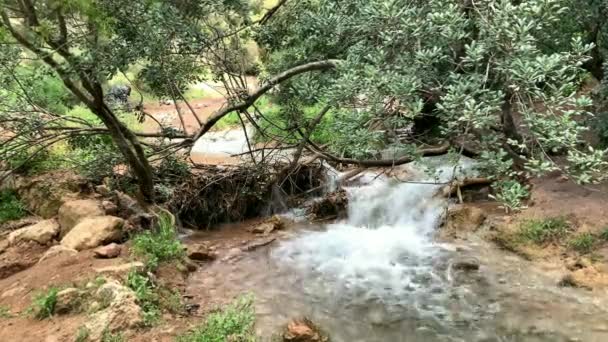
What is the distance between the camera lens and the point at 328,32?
19.9 feet

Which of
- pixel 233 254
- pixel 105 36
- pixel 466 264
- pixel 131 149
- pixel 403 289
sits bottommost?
pixel 403 289

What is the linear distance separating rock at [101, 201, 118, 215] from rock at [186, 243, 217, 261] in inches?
47.3

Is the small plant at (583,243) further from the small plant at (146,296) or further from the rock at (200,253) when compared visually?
the small plant at (146,296)

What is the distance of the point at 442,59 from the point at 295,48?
150 inches

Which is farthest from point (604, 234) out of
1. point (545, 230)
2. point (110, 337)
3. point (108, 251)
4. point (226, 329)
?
point (108, 251)

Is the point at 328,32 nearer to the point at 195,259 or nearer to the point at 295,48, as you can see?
the point at 295,48

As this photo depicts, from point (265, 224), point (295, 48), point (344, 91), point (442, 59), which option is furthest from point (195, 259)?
point (442, 59)

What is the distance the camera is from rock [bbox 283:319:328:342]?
5.24 m

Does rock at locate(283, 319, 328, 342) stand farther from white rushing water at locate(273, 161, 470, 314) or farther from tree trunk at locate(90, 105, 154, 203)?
tree trunk at locate(90, 105, 154, 203)

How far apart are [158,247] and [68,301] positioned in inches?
66.5

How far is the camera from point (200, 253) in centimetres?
782

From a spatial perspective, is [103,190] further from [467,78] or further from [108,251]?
[467,78]

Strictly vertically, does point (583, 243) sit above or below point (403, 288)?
above

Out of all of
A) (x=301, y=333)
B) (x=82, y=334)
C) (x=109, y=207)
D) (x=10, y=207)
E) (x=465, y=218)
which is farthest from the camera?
(x=465, y=218)
